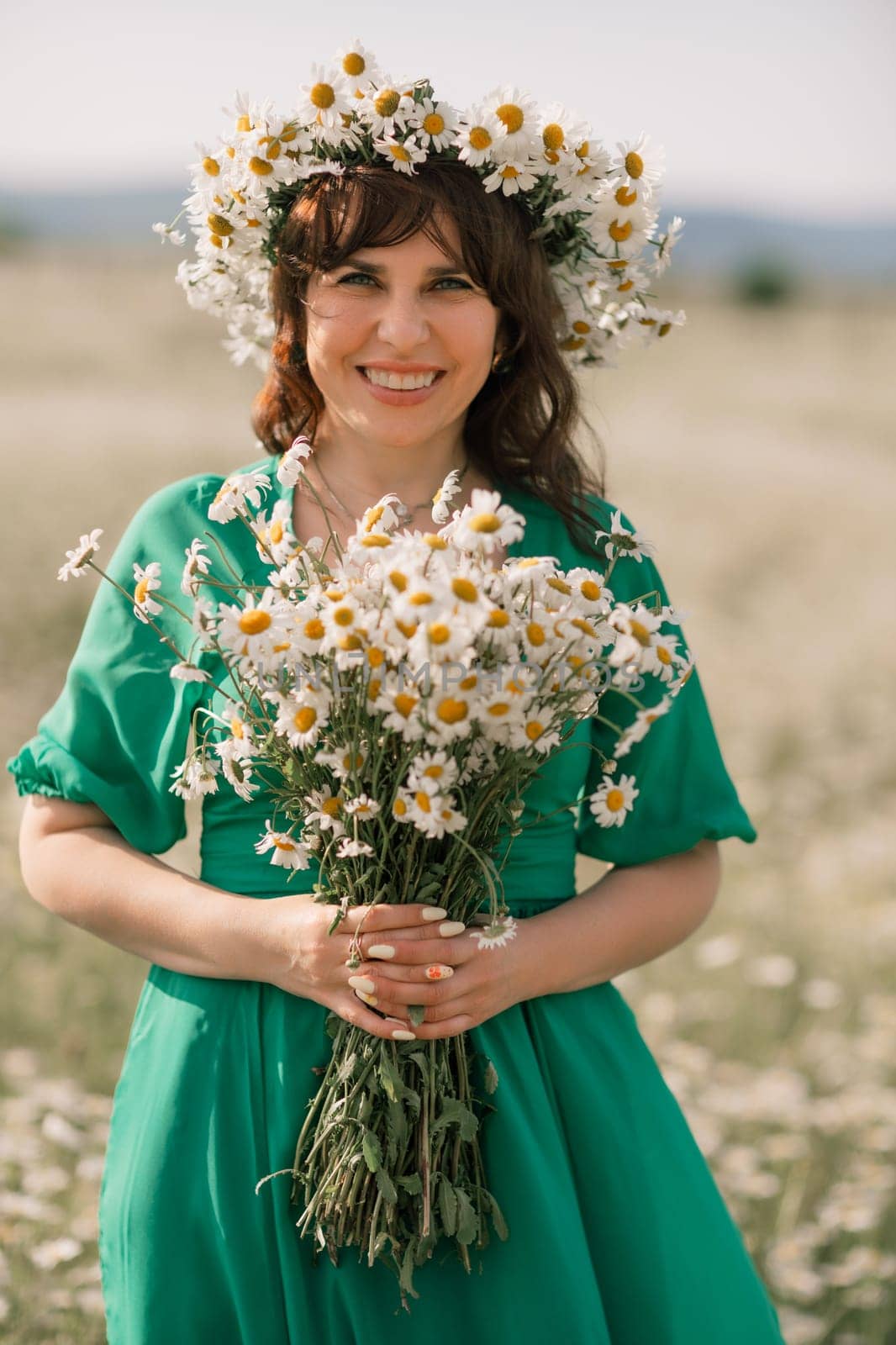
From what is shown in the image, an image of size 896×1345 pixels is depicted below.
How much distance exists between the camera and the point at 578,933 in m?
1.79

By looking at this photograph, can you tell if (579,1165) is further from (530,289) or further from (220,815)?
(530,289)

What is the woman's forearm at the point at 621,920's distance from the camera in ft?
5.75

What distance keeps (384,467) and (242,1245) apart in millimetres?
1095

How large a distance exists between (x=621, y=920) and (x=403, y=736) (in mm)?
656

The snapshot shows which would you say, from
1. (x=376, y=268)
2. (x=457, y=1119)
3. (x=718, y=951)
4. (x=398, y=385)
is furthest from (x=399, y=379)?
(x=718, y=951)

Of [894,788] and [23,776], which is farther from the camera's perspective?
[894,788]

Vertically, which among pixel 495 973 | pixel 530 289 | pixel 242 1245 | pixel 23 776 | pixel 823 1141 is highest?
pixel 530 289

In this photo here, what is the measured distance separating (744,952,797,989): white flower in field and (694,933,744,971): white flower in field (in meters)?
0.06

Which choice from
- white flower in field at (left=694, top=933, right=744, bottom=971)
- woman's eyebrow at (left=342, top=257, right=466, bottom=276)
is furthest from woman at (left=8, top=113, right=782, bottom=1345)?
white flower in field at (left=694, top=933, right=744, bottom=971)

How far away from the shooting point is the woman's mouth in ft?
6.05

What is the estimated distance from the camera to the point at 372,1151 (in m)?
1.50

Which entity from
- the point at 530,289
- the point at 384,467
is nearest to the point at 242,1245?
the point at 384,467

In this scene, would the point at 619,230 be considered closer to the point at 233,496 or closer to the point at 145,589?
the point at 233,496

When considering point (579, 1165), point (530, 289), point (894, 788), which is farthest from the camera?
point (894, 788)
